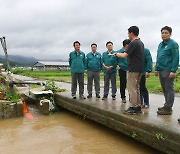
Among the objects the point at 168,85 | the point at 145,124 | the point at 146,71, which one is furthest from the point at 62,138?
the point at 168,85

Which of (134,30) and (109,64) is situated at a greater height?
(134,30)

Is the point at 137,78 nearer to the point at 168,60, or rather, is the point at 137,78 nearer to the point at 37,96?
the point at 168,60

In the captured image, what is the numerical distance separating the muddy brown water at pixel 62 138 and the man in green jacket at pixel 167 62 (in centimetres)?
105

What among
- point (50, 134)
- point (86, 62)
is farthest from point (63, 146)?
point (86, 62)

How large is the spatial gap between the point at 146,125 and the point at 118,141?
1.30 metres

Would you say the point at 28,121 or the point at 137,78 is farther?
the point at 28,121

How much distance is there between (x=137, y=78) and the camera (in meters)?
5.19

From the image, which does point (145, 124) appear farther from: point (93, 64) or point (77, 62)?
point (77, 62)

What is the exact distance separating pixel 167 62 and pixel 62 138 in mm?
2636

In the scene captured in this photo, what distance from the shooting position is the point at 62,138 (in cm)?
575

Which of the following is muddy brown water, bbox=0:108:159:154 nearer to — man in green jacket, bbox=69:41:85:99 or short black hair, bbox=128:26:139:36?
man in green jacket, bbox=69:41:85:99

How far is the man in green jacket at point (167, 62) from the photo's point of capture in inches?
186

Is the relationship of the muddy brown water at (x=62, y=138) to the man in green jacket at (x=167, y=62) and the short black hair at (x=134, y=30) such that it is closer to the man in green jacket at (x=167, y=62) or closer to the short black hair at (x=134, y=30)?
the man in green jacket at (x=167, y=62)

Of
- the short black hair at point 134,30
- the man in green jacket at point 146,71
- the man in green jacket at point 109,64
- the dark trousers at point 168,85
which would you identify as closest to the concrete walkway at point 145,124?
the dark trousers at point 168,85
